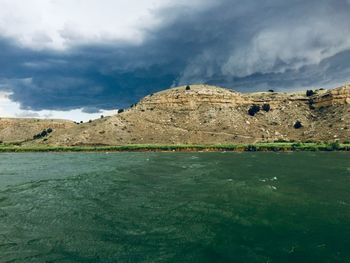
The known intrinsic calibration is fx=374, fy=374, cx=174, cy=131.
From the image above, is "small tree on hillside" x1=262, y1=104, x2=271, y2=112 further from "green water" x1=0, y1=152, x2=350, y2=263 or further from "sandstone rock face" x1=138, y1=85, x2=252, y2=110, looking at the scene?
"green water" x1=0, y1=152, x2=350, y2=263

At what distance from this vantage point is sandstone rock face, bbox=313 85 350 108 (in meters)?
162

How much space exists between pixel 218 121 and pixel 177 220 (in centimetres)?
14326

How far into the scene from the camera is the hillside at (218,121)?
502 ft

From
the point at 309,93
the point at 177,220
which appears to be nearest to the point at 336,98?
the point at 309,93

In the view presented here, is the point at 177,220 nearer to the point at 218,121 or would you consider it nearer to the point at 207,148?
the point at 207,148

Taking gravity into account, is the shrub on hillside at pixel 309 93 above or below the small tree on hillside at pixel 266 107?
above

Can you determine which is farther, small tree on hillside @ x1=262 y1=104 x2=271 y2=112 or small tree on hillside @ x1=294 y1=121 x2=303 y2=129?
small tree on hillside @ x1=262 y1=104 x2=271 y2=112

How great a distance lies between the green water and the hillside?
102 meters

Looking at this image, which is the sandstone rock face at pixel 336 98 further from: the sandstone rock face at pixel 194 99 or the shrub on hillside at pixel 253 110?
the sandstone rock face at pixel 194 99

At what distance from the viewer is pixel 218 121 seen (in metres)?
171

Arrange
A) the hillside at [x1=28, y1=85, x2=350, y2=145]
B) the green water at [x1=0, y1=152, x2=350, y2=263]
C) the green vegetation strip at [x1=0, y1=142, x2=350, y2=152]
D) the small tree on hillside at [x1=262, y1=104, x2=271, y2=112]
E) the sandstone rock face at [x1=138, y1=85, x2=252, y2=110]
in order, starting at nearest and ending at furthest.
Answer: the green water at [x1=0, y1=152, x2=350, y2=263]
the green vegetation strip at [x1=0, y1=142, x2=350, y2=152]
the hillside at [x1=28, y1=85, x2=350, y2=145]
the small tree on hillside at [x1=262, y1=104, x2=271, y2=112]
the sandstone rock face at [x1=138, y1=85, x2=252, y2=110]

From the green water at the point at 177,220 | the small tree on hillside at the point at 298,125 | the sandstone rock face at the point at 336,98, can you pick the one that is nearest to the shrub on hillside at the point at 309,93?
the sandstone rock face at the point at 336,98

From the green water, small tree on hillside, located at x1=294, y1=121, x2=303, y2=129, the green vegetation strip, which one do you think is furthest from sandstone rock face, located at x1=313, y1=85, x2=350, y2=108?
the green water

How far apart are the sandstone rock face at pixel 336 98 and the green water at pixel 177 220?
122m
